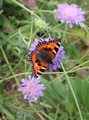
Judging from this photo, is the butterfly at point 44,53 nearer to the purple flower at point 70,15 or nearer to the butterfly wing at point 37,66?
the butterfly wing at point 37,66

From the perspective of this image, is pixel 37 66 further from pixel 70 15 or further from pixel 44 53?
pixel 70 15

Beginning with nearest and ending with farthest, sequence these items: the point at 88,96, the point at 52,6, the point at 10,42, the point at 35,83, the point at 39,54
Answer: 1. the point at 39,54
2. the point at 35,83
3. the point at 88,96
4. the point at 10,42
5. the point at 52,6

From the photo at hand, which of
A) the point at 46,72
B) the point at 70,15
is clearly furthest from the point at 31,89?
the point at 70,15

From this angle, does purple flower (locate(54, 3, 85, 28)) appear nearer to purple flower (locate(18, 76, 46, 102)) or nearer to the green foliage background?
the green foliage background

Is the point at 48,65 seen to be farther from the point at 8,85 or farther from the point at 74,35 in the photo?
the point at 74,35

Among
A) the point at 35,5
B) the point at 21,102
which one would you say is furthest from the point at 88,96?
the point at 35,5

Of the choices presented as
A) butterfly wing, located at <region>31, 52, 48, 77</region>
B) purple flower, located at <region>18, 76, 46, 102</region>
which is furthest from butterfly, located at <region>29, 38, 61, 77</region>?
purple flower, located at <region>18, 76, 46, 102</region>
